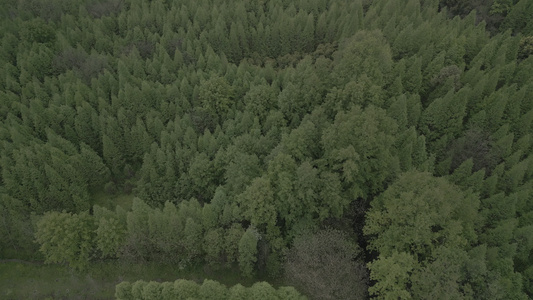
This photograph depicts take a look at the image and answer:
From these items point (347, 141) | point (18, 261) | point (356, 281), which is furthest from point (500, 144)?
point (18, 261)

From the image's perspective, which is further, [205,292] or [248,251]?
[248,251]

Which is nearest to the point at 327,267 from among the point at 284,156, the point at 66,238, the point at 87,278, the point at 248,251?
the point at 248,251

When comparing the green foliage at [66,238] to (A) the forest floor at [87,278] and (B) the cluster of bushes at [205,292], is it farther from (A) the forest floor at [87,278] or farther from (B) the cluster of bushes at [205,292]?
(B) the cluster of bushes at [205,292]

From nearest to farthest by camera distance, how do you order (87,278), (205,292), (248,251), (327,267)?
(327,267) < (205,292) < (248,251) < (87,278)

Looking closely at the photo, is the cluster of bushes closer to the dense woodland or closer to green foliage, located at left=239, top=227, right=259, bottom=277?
the dense woodland

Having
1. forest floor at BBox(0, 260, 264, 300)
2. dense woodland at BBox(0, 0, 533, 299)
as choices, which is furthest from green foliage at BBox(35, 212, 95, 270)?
forest floor at BBox(0, 260, 264, 300)

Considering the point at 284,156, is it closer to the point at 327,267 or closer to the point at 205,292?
the point at 327,267

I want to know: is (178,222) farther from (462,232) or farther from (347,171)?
(462,232)
